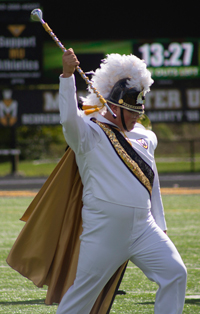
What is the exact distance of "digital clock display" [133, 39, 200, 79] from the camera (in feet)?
48.5

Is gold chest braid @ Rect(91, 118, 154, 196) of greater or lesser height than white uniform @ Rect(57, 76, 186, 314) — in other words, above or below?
above

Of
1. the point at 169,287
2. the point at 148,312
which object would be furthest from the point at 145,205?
the point at 148,312

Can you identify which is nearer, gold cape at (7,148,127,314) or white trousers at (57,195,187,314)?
white trousers at (57,195,187,314)

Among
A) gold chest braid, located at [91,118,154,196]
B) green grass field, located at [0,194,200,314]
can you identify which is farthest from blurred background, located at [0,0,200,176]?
gold chest braid, located at [91,118,154,196]

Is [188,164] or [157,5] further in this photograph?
[188,164]

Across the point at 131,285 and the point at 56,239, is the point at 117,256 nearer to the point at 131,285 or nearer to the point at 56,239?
the point at 56,239

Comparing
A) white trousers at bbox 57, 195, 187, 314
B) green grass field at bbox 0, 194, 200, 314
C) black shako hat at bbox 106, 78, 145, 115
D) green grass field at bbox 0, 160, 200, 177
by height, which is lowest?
green grass field at bbox 0, 160, 200, 177

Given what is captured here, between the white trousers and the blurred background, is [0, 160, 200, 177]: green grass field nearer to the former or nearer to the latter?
the blurred background

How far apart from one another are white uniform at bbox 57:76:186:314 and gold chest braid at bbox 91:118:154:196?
3 centimetres

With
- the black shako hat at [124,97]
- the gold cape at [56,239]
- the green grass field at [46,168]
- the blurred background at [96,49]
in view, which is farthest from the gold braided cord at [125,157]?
the green grass field at [46,168]

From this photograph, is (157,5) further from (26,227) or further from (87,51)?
(26,227)

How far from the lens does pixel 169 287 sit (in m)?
3.14

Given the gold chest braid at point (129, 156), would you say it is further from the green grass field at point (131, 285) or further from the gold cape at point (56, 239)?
the green grass field at point (131, 285)

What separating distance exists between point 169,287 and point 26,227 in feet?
3.09
